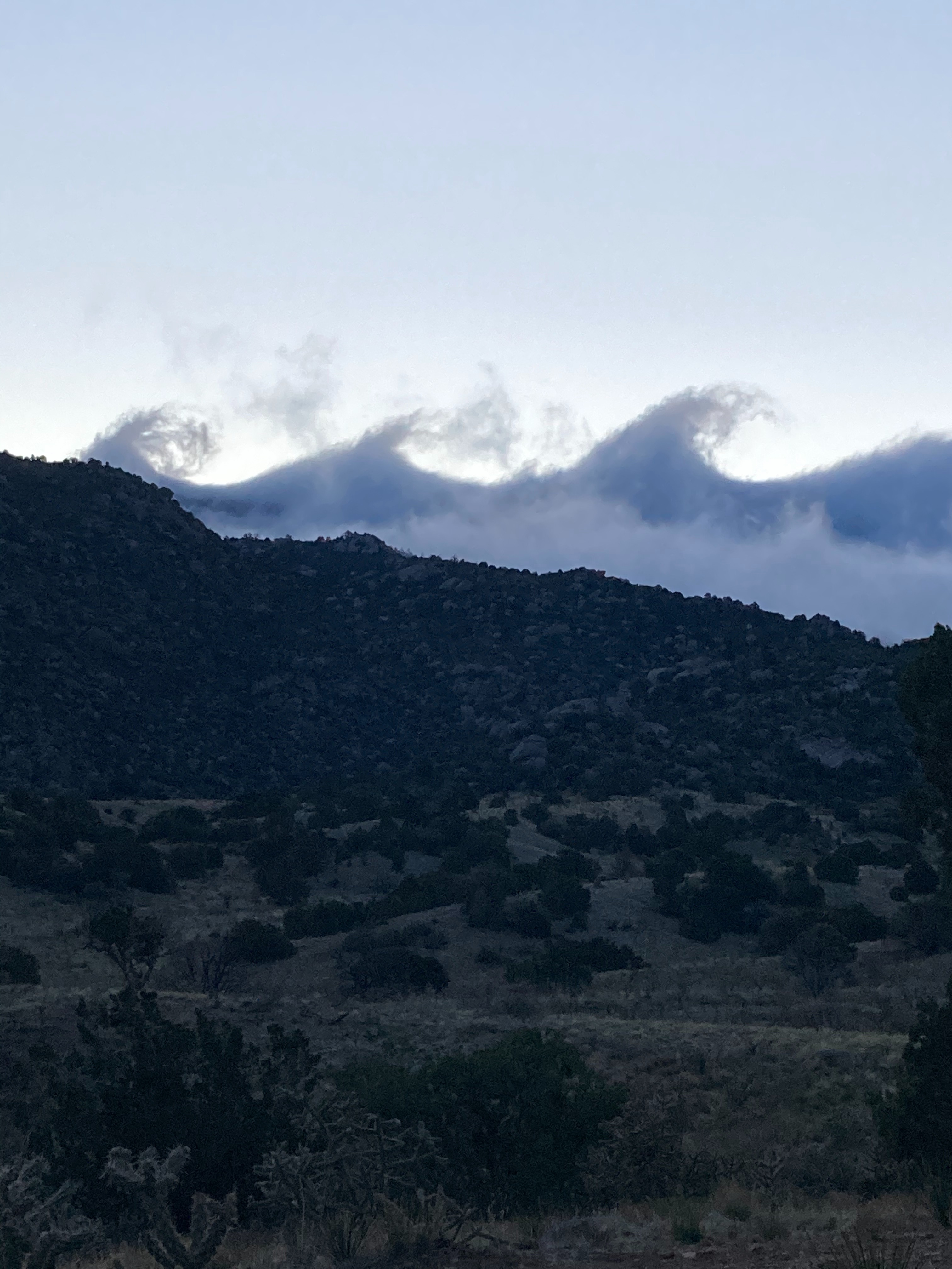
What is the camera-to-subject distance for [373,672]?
116 m

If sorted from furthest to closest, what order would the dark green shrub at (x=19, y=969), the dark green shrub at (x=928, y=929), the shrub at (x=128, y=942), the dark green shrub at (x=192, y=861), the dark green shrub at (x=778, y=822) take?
the dark green shrub at (x=778, y=822)
the dark green shrub at (x=192, y=861)
the dark green shrub at (x=928, y=929)
the dark green shrub at (x=19, y=969)
the shrub at (x=128, y=942)

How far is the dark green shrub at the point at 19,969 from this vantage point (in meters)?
43.2

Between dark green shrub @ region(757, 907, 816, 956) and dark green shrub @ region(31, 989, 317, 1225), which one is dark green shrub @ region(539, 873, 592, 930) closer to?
dark green shrub @ region(757, 907, 816, 956)

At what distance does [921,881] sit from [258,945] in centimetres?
3372

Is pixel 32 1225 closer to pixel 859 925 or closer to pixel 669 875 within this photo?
pixel 859 925

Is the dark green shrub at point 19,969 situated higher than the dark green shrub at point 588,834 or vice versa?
the dark green shrub at point 588,834

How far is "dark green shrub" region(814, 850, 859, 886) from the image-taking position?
6438 cm

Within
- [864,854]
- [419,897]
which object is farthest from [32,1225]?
[864,854]

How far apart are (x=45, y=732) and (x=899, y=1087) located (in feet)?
265

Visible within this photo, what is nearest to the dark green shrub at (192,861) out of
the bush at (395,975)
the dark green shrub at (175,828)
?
the dark green shrub at (175,828)

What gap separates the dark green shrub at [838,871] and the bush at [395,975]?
2586cm

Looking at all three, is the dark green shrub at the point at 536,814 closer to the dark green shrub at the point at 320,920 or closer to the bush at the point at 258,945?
the dark green shrub at the point at 320,920

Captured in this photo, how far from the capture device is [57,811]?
6950 cm

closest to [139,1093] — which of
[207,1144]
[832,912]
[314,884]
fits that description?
[207,1144]
